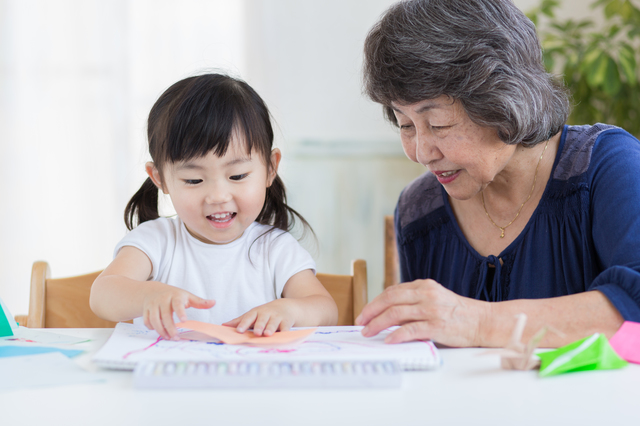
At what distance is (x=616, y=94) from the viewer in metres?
2.40

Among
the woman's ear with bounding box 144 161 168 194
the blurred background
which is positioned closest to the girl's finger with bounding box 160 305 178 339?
the woman's ear with bounding box 144 161 168 194

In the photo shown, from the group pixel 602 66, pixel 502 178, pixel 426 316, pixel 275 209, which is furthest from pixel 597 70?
pixel 426 316

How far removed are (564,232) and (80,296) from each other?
1.03m

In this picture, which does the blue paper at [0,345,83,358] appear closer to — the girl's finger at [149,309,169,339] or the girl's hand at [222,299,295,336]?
the girl's finger at [149,309,169,339]

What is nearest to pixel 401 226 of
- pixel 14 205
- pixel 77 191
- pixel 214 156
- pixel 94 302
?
pixel 214 156

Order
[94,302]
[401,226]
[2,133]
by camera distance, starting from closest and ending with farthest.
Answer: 1. [94,302]
2. [401,226]
3. [2,133]

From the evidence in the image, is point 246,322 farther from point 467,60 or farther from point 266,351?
Result: point 467,60

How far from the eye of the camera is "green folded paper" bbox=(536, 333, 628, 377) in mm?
646

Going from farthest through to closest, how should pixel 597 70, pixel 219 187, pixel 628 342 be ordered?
pixel 597 70, pixel 219 187, pixel 628 342

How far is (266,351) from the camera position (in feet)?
2.35

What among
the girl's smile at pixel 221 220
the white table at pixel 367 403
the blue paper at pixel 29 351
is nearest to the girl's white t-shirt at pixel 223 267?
the girl's smile at pixel 221 220

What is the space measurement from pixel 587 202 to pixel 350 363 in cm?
66

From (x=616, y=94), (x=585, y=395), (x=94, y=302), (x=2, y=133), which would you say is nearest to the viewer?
(x=585, y=395)

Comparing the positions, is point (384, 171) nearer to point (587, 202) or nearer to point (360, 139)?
point (360, 139)
